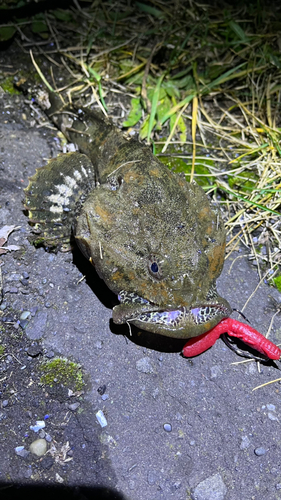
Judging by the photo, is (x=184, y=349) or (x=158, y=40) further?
(x=158, y=40)

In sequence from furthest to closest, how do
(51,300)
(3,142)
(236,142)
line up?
(236,142)
(3,142)
(51,300)

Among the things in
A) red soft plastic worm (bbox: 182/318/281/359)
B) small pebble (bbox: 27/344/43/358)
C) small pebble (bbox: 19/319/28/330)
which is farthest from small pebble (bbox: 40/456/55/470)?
red soft plastic worm (bbox: 182/318/281/359)

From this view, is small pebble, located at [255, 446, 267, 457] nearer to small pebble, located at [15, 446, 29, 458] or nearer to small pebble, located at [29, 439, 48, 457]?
small pebble, located at [29, 439, 48, 457]

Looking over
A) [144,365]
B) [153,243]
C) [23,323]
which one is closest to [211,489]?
[144,365]

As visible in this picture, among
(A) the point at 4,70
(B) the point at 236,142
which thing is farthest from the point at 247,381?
(A) the point at 4,70

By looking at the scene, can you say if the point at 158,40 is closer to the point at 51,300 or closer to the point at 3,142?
the point at 3,142

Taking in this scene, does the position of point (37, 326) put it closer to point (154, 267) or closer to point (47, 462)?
point (47, 462)
